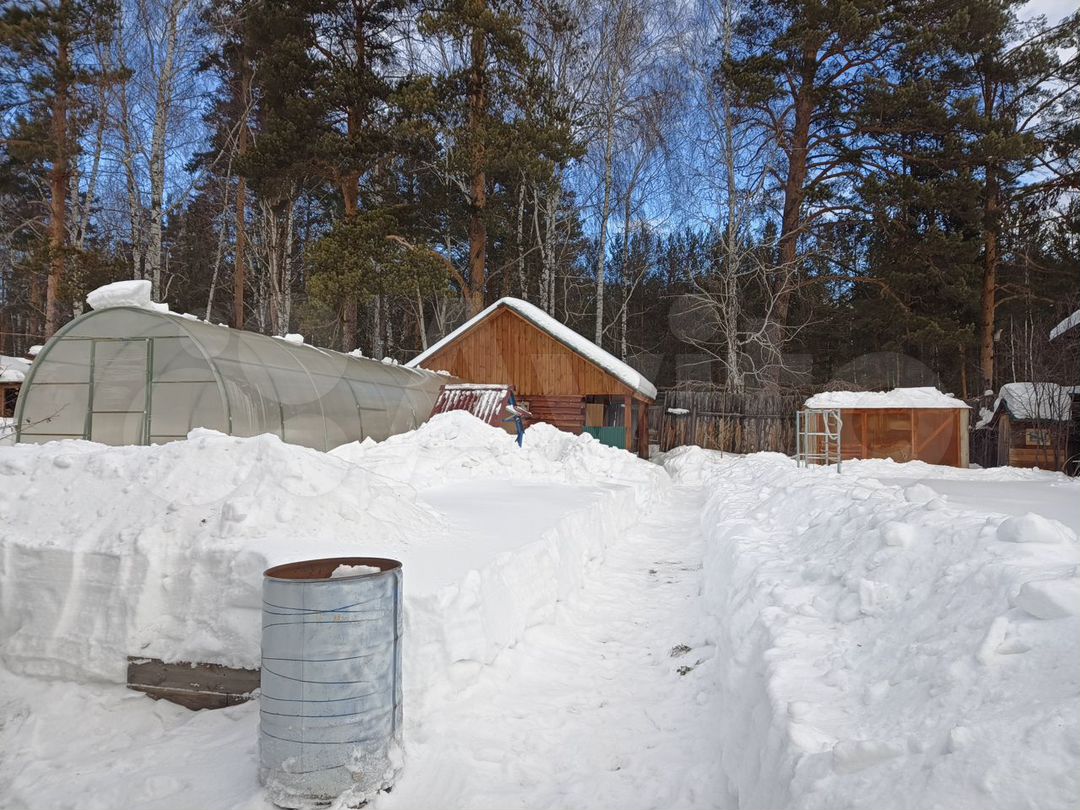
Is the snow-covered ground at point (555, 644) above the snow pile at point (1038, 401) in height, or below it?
below

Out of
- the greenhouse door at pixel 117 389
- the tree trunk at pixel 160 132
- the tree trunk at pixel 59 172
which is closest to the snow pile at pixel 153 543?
the greenhouse door at pixel 117 389

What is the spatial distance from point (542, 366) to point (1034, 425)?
43.6 ft

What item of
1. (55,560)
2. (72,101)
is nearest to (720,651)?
(55,560)

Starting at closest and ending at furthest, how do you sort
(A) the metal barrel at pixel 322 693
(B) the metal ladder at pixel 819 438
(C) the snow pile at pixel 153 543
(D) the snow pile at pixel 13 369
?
(A) the metal barrel at pixel 322 693 → (C) the snow pile at pixel 153 543 → (B) the metal ladder at pixel 819 438 → (D) the snow pile at pixel 13 369

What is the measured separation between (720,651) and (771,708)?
1392mm

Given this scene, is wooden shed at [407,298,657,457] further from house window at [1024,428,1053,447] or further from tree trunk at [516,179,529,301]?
house window at [1024,428,1053,447]

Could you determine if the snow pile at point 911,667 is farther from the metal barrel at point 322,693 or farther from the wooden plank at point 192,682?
the wooden plank at point 192,682

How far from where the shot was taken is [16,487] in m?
4.60

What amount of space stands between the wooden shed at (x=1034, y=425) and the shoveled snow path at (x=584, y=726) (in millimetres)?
15959

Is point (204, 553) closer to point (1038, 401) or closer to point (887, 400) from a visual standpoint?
point (887, 400)

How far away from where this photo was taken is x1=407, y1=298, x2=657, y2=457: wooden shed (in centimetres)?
1820

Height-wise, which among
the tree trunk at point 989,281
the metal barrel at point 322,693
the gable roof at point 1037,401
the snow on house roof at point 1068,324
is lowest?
the metal barrel at point 322,693

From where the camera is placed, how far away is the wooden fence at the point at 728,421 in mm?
21016

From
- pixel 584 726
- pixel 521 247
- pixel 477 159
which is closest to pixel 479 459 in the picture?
pixel 584 726
